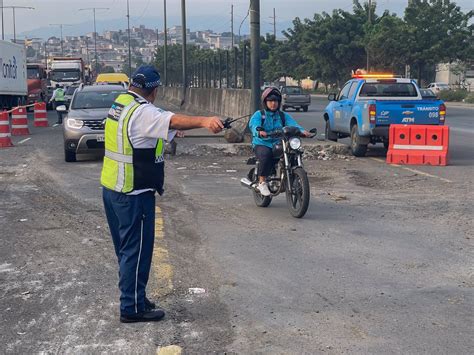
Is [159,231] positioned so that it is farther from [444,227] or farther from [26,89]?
[26,89]

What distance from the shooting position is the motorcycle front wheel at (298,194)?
390 inches

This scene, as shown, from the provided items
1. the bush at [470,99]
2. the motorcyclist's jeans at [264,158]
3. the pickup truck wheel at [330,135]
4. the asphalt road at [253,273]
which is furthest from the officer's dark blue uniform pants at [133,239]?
the bush at [470,99]

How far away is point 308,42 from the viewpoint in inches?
2672

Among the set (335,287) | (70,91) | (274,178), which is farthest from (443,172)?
(70,91)

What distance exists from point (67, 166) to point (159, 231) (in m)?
7.68

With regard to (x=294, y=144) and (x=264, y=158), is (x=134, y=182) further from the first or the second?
(x=264, y=158)

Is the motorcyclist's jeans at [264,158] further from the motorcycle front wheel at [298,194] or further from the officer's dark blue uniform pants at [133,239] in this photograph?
the officer's dark blue uniform pants at [133,239]

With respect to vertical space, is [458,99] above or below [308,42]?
below

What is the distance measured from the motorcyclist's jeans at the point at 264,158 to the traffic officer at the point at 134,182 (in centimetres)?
467

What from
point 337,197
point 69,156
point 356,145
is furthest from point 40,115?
point 337,197

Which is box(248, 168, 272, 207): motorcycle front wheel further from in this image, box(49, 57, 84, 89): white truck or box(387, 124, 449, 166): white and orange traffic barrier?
box(49, 57, 84, 89): white truck

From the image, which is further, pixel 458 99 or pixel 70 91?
pixel 458 99

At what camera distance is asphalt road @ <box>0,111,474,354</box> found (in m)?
5.56

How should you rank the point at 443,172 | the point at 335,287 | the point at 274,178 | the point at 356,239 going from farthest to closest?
1. the point at 443,172
2. the point at 274,178
3. the point at 356,239
4. the point at 335,287
